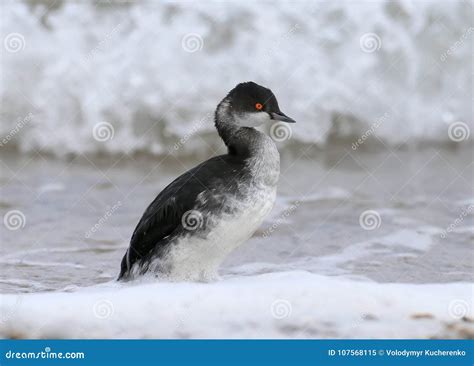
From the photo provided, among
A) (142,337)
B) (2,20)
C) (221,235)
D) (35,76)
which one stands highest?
(2,20)

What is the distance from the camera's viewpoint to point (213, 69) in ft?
31.8

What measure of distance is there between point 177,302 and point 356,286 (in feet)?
2.94

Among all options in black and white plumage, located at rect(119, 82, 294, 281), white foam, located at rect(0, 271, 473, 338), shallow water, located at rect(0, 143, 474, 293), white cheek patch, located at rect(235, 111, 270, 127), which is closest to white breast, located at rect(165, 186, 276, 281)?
black and white plumage, located at rect(119, 82, 294, 281)

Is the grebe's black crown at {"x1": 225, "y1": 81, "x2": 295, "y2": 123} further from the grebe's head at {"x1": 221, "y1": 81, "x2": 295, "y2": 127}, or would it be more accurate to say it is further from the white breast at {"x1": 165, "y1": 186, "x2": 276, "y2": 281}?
the white breast at {"x1": 165, "y1": 186, "x2": 276, "y2": 281}

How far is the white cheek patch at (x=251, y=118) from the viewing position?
5367 mm

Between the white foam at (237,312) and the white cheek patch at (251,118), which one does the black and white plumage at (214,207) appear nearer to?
the white cheek patch at (251,118)

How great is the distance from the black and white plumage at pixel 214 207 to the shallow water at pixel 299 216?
2.48ft

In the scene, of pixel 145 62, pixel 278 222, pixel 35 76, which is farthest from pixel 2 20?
pixel 278 222

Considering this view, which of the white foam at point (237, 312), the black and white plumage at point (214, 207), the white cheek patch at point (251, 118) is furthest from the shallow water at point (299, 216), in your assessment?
the white foam at point (237, 312)

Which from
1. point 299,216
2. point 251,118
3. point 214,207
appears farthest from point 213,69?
point 214,207

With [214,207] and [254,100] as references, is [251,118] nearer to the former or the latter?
[254,100]

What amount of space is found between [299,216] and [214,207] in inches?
89.6

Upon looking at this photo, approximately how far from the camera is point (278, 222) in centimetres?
713

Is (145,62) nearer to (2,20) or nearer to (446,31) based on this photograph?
(2,20)
